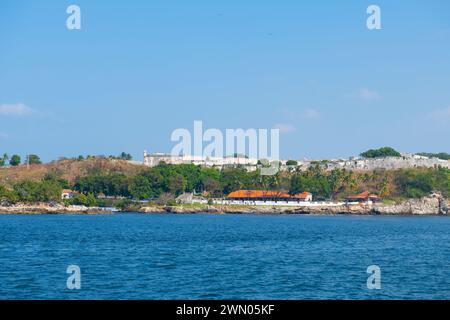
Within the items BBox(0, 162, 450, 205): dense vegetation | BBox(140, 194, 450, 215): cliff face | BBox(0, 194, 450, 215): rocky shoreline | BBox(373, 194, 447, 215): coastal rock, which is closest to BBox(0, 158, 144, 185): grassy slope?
BBox(0, 162, 450, 205): dense vegetation

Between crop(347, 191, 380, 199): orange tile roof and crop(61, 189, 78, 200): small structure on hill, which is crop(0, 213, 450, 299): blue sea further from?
crop(347, 191, 380, 199): orange tile roof

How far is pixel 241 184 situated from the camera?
156m

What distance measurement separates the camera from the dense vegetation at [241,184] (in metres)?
148

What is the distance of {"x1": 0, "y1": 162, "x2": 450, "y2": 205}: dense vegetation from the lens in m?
148

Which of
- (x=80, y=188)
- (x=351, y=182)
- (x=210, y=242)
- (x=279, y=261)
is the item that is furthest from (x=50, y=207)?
(x=279, y=261)

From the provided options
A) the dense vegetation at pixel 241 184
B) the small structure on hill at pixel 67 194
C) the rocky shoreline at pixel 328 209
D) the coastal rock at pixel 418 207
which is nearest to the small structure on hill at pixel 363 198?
the dense vegetation at pixel 241 184

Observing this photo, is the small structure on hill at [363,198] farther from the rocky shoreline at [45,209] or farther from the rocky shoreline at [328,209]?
the rocky shoreline at [45,209]

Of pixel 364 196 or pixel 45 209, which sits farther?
pixel 364 196

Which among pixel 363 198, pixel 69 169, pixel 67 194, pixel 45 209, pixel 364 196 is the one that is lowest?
pixel 45 209

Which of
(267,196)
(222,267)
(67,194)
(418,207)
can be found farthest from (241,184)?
(222,267)

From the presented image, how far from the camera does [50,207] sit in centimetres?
13575

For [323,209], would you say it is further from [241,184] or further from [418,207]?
[418,207]
